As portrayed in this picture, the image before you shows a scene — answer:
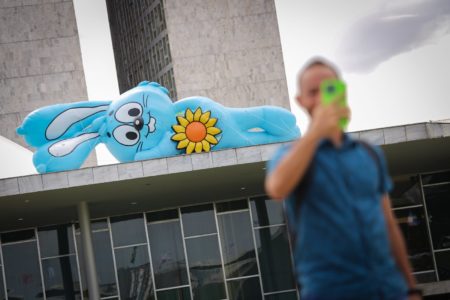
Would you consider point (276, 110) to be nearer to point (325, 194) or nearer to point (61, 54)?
point (325, 194)

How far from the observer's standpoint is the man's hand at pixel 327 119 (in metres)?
3.27

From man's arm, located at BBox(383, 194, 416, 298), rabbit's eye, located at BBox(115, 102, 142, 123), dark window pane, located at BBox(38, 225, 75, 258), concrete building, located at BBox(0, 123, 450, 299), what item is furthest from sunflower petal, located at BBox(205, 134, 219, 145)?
man's arm, located at BBox(383, 194, 416, 298)

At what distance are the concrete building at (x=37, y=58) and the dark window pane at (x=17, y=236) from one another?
18.1 m

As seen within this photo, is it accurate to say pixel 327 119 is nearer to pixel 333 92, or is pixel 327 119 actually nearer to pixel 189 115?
pixel 333 92

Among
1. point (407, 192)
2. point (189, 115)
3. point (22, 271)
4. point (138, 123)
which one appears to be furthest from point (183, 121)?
point (407, 192)

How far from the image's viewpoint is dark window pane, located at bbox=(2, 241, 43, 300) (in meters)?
25.0

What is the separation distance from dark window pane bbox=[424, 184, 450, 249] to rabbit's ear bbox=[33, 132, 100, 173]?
986 centimetres

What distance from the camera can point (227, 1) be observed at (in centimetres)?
5509

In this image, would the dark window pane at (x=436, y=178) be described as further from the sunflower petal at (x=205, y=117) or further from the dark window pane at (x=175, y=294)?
the sunflower petal at (x=205, y=117)

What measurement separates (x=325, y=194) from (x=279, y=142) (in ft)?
54.6

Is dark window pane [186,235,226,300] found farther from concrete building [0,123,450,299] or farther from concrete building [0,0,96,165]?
concrete building [0,0,96,165]

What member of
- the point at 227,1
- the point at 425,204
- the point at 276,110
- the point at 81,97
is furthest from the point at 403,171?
the point at 227,1

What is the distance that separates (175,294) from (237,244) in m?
2.06

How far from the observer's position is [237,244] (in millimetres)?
25516
